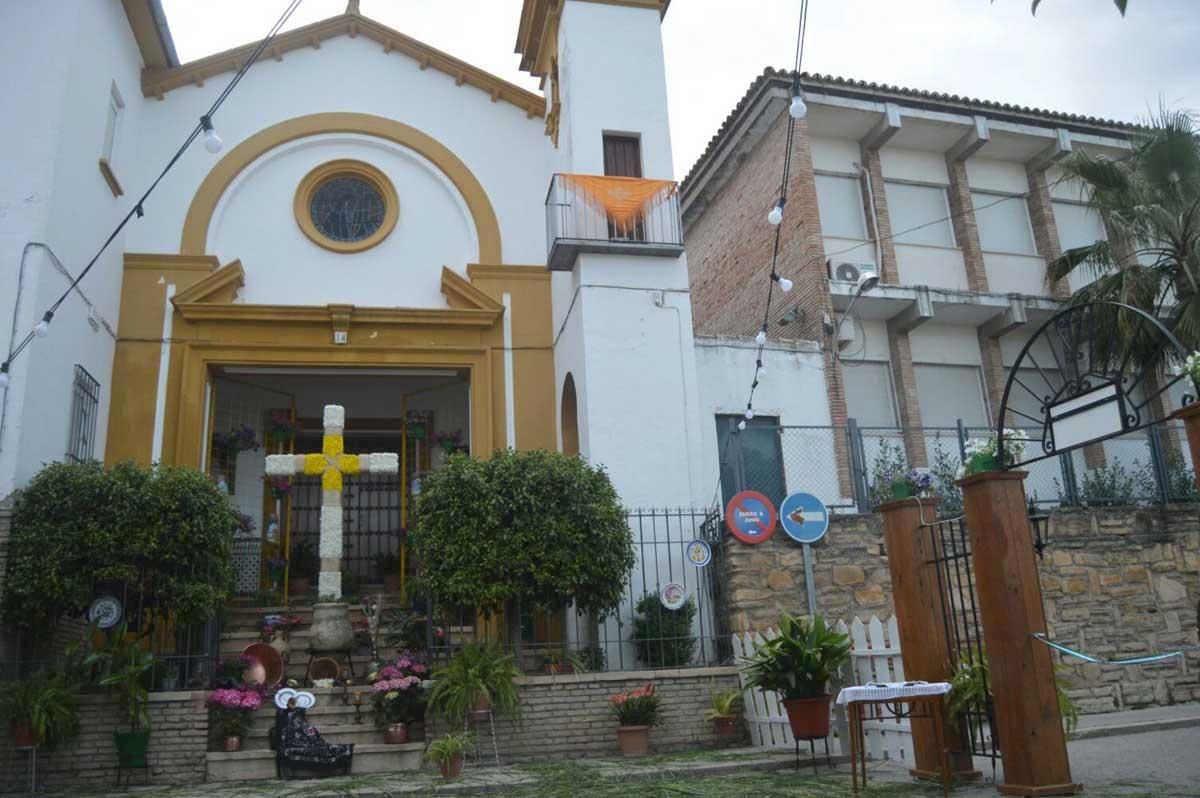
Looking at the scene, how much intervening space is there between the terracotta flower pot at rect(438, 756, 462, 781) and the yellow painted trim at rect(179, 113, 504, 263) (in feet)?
27.1

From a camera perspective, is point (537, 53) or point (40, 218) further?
point (537, 53)

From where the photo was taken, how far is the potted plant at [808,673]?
8016 mm

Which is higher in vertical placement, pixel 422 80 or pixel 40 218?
pixel 422 80

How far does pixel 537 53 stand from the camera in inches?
644

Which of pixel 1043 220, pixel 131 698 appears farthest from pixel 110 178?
pixel 1043 220

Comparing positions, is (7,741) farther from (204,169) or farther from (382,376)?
(204,169)

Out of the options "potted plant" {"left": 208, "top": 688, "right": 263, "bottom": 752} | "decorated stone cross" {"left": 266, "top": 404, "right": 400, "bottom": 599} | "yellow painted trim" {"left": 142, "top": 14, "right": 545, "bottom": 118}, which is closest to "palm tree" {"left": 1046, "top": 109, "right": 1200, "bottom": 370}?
"yellow painted trim" {"left": 142, "top": 14, "right": 545, "bottom": 118}

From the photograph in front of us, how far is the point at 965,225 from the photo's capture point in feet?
56.0

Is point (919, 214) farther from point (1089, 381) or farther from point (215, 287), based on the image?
point (215, 287)

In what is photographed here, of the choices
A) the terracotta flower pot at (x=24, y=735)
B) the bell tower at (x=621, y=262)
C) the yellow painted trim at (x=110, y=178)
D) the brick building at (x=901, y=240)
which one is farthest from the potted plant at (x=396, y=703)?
the yellow painted trim at (x=110, y=178)

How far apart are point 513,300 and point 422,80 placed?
388 cm

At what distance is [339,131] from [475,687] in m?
9.18

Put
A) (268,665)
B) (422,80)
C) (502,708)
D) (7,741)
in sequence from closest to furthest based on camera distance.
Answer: (7,741) → (502,708) → (268,665) → (422,80)

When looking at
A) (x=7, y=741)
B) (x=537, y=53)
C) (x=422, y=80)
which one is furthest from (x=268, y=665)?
(x=537, y=53)
